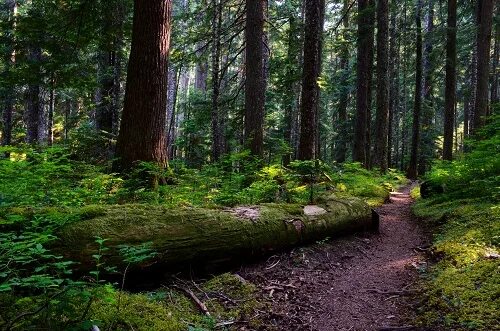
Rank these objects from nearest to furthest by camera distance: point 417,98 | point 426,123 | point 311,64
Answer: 1. point 311,64
2. point 417,98
3. point 426,123

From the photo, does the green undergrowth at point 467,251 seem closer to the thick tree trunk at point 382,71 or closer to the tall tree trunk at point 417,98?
the thick tree trunk at point 382,71

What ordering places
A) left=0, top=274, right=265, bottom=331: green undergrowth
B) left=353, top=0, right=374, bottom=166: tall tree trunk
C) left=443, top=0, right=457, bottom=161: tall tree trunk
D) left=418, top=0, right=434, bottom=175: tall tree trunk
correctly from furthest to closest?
left=418, top=0, right=434, bottom=175: tall tree trunk → left=443, top=0, right=457, bottom=161: tall tree trunk → left=353, top=0, right=374, bottom=166: tall tree trunk → left=0, top=274, right=265, bottom=331: green undergrowth

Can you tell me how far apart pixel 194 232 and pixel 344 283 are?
218 centimetres

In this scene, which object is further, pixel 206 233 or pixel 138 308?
pixel 206 233

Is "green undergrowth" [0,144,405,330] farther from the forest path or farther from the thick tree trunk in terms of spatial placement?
the thick tree trunk

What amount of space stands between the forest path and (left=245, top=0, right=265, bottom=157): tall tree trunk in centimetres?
508

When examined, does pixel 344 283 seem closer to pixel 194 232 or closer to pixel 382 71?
pixel 194 232

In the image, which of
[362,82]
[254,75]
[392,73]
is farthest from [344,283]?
[392,73]

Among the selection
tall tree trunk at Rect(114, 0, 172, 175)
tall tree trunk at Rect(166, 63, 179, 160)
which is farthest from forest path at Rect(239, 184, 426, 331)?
tall tree trunk at Rect(166, 63, 179, 160)

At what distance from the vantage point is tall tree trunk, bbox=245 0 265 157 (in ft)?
36.6

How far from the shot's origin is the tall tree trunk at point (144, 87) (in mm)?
7086

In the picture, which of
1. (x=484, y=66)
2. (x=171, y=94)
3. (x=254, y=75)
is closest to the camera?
(x=254, y=75)

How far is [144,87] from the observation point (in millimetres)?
7133

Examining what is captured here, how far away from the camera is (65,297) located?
2.48 meters
